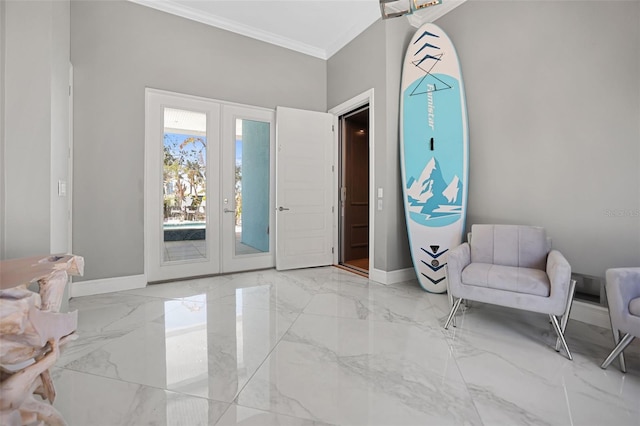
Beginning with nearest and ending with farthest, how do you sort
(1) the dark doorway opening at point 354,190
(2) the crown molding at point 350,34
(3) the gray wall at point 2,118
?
(3) the gray wall at point 2,118 < (2) the crown molding at point 350,34 < (1) the dark doorway opening at point 354,190

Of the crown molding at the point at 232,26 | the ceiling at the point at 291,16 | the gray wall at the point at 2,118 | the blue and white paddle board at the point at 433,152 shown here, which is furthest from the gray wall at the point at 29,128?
the blue and white paddle board at the point at 433,152

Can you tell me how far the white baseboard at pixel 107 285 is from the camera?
2.90 m

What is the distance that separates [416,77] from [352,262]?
2.75 m

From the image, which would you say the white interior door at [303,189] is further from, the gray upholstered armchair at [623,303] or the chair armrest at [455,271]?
the gray upholstered armchair at [623,303]

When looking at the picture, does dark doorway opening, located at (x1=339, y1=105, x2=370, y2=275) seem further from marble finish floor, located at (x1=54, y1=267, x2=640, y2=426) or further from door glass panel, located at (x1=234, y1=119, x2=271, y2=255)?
marble finish floor, located at (x1=54, y1=267, x2=640, y2=426)

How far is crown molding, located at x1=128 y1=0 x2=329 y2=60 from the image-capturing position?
3291mm

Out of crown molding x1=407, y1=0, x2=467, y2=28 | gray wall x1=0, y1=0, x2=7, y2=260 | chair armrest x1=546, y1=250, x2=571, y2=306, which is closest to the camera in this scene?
gray wall x1=0, y1=0, x2=7, y2=260

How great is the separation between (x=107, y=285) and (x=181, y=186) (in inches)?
50.7

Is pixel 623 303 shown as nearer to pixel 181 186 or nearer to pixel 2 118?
pixel 2 118

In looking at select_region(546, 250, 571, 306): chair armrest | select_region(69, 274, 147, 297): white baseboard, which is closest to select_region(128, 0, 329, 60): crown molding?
select_region(69, 274, 147, 297): white baseboard

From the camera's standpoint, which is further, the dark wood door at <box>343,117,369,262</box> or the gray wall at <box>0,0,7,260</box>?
the dark wood door at <box>343,117,369,262</box>

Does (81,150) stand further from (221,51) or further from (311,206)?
(311,206)

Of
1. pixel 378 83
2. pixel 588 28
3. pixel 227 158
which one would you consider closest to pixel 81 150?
pixel 227 158

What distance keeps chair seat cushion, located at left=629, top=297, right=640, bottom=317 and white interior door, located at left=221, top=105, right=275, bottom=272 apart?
3.44 meters
